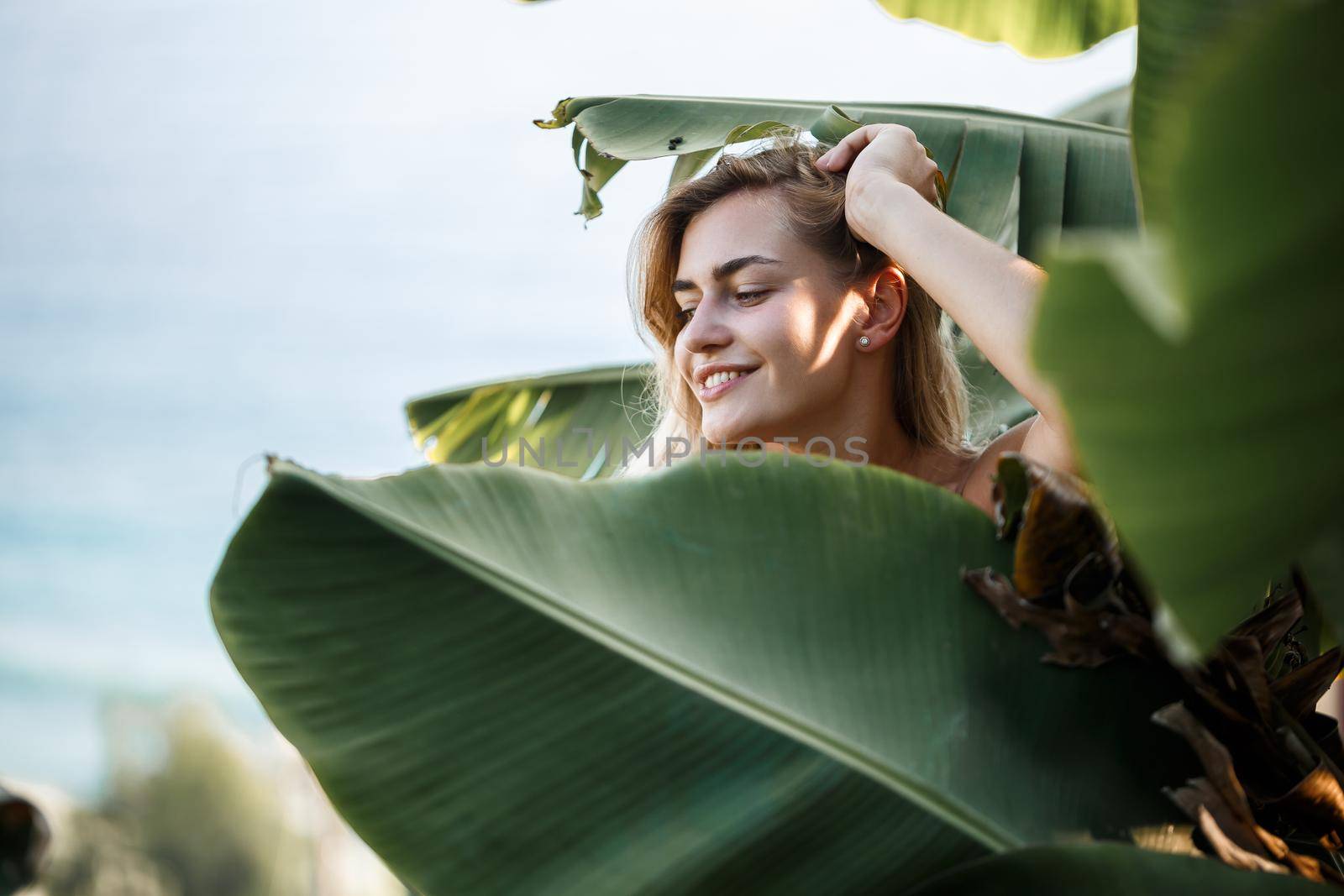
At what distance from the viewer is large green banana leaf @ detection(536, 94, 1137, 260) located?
110 cm

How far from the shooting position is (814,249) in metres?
1.12

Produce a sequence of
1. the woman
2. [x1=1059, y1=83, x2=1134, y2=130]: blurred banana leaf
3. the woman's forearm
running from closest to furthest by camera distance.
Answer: the woman's forearm, the woman, [x1=1059, y1=83, x2=1134, y2=130]: blurred banana leaf

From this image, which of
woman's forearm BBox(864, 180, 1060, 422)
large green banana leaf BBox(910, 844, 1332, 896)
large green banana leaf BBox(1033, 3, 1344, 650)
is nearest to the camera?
large green banana leaf BBox(1033, 3, 1344, 650)

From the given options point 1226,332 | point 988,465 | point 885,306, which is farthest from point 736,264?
point 1226,332

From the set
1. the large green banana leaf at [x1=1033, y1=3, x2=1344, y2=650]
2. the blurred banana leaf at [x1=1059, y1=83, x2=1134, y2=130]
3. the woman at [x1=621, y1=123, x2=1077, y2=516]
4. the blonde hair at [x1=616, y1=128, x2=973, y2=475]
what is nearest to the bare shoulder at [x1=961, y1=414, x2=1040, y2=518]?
the woman at [x1=621, y1=123, x2=1077, y2=516]

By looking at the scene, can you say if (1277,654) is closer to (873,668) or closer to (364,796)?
(873,668)

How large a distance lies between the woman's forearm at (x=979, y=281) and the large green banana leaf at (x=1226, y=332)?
0.35m

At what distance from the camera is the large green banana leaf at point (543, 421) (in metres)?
1.83

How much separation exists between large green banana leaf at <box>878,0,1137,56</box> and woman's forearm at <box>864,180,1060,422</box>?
64cm

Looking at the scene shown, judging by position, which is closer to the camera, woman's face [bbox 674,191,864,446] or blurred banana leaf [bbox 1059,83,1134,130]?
woman's face [bbox 674,191,864,446]

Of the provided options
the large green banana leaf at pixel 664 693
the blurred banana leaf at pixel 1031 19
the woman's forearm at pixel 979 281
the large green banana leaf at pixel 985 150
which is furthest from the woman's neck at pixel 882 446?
the large green banana leaf at pixel 664 693

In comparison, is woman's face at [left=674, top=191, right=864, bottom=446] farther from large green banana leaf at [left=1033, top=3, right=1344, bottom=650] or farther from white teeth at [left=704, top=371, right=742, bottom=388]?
large green banana leaf at [left=1033, top=3, right=1344, bottom=650]

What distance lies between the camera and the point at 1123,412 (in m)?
0.23

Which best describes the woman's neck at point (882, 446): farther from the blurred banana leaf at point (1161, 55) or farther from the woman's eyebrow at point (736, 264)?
the blurred banana leaf at point (1161, 55)
